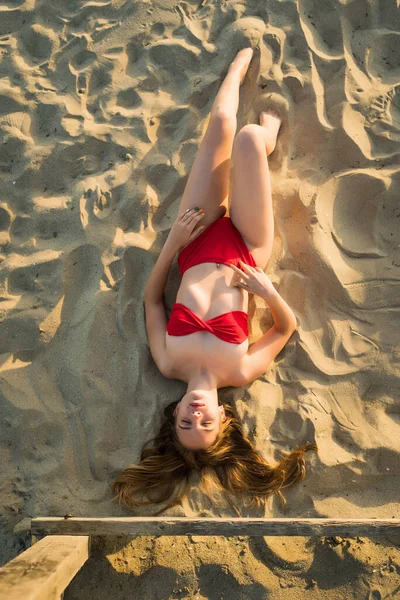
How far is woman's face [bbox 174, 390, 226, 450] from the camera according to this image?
11.4 feet

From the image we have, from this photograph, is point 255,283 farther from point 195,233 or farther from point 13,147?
point 13,147

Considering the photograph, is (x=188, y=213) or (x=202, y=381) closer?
(x=202, y=381)

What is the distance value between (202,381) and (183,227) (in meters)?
1.01

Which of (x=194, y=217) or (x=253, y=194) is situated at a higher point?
(x=253, y=194)

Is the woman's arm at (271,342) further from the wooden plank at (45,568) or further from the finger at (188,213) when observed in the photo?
the wooden plank at (45,568)

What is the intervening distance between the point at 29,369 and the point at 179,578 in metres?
1.61

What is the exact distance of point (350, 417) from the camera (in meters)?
3.77

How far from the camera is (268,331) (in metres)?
3.86

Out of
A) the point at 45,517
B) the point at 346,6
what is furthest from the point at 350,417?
the point at 346,6

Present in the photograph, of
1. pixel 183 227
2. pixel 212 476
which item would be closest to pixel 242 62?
pixel 183 227

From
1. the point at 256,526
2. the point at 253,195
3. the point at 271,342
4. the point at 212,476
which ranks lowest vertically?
the point at 212,476

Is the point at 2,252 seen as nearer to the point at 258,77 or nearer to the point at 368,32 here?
the point at 258,77

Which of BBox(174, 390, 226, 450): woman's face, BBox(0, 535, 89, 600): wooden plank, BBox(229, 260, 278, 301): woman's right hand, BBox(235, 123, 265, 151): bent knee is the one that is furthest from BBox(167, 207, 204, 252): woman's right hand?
BBox(0, 535, 89, 600): wooden plank

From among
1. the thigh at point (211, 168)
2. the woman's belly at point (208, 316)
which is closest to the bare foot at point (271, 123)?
the thigh at point (211, 168)
